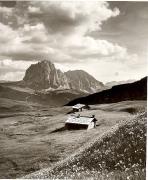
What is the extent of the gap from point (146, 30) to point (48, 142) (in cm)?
801

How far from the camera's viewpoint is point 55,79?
19891 millimetres

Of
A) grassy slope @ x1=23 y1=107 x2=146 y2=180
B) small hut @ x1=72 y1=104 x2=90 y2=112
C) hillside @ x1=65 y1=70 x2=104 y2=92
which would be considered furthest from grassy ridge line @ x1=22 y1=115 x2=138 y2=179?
small hut @ x1=72 y1=104 x2=90 y2=112

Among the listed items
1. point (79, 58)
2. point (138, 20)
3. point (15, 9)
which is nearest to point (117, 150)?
point (79, 58)

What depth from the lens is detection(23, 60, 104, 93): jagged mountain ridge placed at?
61.3ft

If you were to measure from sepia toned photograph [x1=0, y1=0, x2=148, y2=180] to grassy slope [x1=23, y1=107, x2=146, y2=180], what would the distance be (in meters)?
0.05

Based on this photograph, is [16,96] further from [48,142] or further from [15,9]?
[15,9]

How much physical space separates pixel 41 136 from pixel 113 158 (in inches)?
197

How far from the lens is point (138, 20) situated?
59.0ft

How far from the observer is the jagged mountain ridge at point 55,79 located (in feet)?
61.3

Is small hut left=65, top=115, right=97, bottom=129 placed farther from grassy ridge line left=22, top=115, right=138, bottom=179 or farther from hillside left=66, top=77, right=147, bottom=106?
grassy ridge line left=22, top=115, right=138, bottom=179

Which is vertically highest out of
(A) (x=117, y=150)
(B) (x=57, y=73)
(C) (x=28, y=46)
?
(C) (x=28, y=46)

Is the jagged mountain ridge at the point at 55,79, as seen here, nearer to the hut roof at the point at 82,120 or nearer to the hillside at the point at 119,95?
the hillside at the point at 119,95

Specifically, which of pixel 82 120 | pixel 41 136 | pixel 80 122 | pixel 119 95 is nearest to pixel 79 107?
pixel 82 120

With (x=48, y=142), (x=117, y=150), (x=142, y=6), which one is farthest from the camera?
(x=48, y=142)
